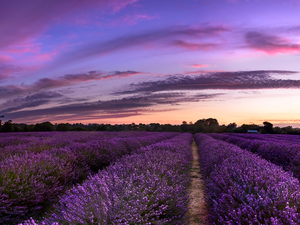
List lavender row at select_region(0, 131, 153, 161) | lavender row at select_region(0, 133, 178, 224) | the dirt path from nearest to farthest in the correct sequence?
lavender row at select_region(0, 133, 178, 224) → the dirt path → lavender row at select_region(0, 131, 153, 161)

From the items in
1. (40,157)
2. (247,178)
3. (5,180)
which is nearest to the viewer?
(247,178)

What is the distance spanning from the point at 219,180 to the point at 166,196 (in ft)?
3.32

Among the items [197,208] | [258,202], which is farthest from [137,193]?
[197,208]

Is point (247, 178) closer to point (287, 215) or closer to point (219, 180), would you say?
point (219, 180)

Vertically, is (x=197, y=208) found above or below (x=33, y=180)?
below

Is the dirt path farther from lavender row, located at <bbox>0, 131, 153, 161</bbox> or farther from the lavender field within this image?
lavender row, located at <bbox>0, 131, 153, 161</bbox>

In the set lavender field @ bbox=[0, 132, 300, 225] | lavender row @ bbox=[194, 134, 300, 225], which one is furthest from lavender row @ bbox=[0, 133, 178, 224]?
lavender row @ bbox=[194, 134, 300, 225]

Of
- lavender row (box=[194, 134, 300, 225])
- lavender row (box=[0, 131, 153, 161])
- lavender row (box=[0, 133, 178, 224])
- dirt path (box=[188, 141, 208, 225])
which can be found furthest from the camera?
lavender row (box=[0, 131, 153, 161])

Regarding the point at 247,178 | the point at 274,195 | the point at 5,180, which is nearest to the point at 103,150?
the point at 5,180

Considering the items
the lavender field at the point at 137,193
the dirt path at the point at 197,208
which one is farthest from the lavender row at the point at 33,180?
the dirt path at the point at 197,208

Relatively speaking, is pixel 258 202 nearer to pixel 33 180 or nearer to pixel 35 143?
pixel 33 180

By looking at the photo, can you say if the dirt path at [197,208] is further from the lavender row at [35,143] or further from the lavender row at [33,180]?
the lavender row at [35,143]

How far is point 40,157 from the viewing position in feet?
13.5

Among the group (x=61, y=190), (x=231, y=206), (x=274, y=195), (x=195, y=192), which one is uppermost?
(x=274, y=195)
